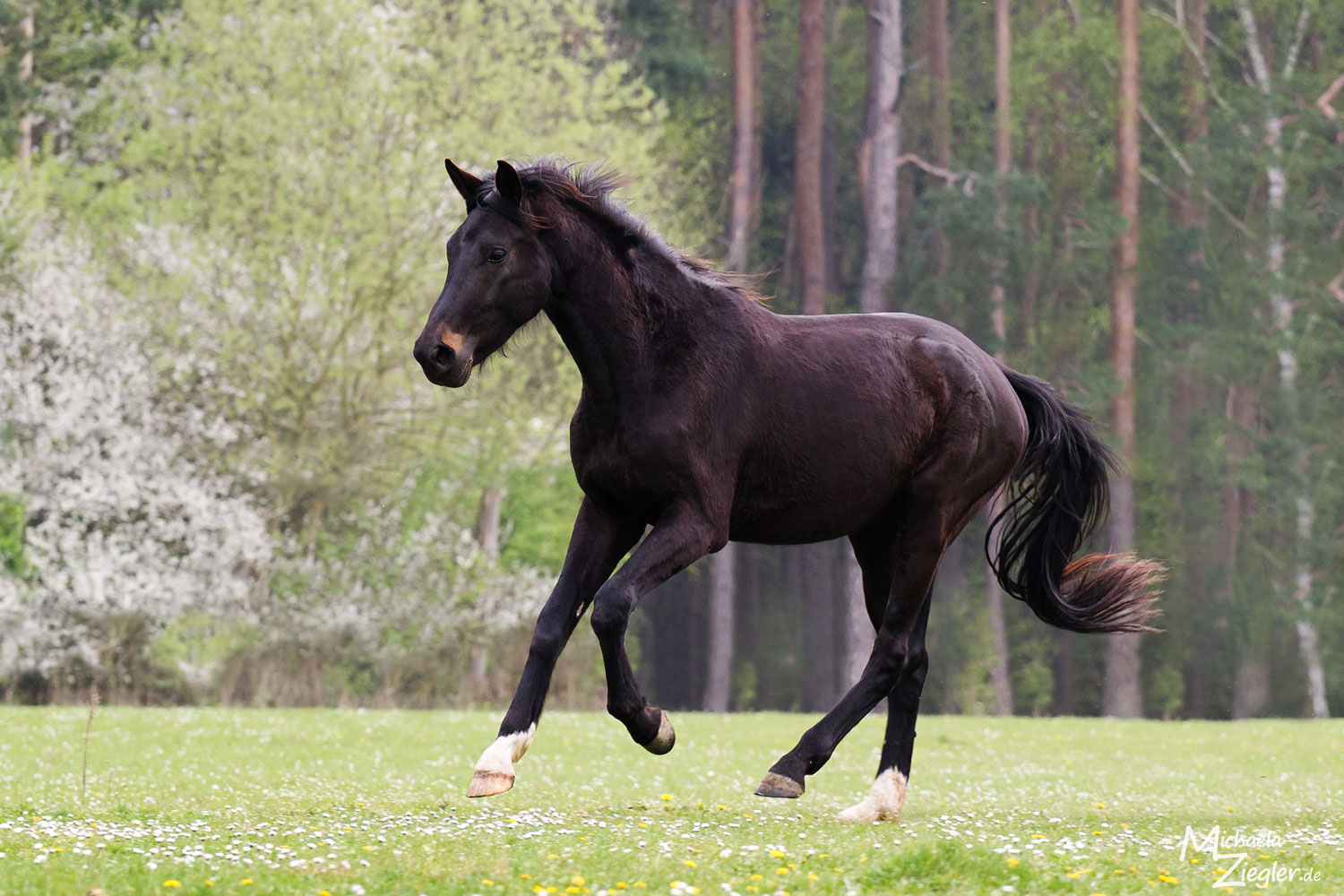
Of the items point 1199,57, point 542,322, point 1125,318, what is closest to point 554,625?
point 542,322

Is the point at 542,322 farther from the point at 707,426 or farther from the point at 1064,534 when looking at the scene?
the point at 707,426

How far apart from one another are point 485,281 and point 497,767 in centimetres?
207

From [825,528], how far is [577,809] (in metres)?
2.04

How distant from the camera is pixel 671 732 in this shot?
7.30 metres

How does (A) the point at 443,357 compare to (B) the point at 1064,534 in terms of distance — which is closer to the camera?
(A) the point at 443,357

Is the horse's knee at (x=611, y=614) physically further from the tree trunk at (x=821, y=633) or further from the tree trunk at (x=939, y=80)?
the tree trunk at (x=939, y=80)

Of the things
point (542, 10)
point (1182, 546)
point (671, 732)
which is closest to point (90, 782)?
point (671, 732)

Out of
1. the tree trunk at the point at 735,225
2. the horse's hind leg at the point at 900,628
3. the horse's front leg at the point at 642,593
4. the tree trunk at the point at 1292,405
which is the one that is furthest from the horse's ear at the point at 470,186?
the tree trunk at the point at 1292,405

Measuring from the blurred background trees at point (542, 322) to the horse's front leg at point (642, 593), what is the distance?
11224 millimetres

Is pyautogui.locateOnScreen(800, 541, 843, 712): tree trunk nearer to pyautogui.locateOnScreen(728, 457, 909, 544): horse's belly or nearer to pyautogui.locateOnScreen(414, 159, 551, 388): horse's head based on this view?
pyautogui.locateOnScreen(728, 457, 909, 544): horse's belly

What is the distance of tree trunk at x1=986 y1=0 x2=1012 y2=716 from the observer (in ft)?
107

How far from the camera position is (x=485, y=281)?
22.4 ft

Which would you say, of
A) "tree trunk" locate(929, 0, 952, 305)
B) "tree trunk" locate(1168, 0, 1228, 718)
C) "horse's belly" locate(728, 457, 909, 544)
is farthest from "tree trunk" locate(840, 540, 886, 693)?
"horse's belly" locate(728, 457, 909, 544)

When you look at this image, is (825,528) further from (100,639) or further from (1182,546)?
(1182,546)
